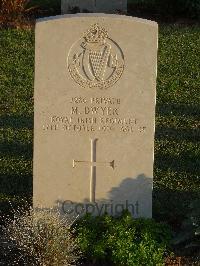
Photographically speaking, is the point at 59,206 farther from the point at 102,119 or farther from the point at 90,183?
the point at 102,119

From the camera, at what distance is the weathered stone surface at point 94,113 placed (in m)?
5.74

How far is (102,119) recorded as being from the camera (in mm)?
5898

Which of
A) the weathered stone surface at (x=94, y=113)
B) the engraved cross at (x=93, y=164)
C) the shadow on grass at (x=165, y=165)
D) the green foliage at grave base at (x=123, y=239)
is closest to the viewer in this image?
the green foliage at grave base at (x=123, y=239)

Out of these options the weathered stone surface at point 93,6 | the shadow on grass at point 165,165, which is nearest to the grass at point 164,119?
the shadow on grass at point 165,165

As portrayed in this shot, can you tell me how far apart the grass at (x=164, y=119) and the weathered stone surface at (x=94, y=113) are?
652 millimetres

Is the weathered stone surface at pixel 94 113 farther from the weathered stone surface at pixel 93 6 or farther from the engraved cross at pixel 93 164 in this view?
the weathered stone surface at pixel 93 6

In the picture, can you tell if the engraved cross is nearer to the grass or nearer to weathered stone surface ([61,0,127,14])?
the grass

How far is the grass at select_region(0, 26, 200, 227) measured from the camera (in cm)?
693

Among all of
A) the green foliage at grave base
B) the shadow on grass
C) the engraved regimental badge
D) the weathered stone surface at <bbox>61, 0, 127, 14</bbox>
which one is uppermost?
the weathered stone surface at <bbox>61, 0, 127, 14</bbox>

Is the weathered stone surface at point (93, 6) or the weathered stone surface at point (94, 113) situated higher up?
the weathered stone surface at point (93, 6)

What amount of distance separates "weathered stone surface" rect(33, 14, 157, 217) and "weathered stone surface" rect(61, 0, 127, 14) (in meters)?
7.09

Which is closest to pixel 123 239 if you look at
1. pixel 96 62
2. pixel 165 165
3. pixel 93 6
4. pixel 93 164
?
pixel 93 164

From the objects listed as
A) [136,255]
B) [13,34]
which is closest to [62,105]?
[136,255]

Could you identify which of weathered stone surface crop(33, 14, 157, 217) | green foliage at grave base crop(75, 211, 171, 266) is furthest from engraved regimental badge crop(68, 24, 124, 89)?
green foliage at grave base crop(75, 211, 171, 266)
